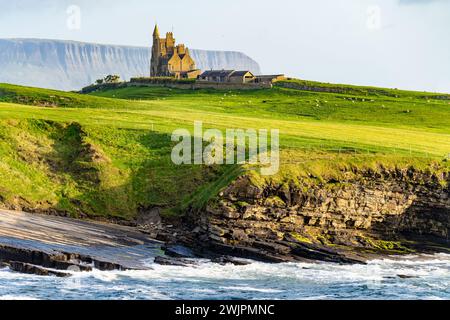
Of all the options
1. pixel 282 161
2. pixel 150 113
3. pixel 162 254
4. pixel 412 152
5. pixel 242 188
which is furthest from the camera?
pixel 150 113

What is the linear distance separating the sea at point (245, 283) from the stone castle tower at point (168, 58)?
128 meters

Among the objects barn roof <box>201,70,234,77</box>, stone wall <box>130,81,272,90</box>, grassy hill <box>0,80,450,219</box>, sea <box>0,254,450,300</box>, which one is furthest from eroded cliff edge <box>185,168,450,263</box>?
barn roof <box>201,70,234,77</box>

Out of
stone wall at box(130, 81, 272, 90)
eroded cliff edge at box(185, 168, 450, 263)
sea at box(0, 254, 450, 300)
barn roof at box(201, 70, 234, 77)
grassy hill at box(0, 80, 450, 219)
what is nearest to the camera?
sea at box(0, 254, 450, 300)

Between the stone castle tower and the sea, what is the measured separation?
420ft

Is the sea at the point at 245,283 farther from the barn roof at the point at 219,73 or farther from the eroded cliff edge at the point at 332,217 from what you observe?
the barn roof at the point at 219,73

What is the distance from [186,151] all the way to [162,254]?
820 inches

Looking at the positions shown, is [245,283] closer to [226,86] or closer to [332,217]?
[332,217]

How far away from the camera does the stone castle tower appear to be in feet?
620

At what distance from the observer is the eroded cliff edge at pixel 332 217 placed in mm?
64250

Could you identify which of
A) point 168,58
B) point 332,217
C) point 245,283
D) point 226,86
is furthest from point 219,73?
point 245,283

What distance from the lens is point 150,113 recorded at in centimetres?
10100

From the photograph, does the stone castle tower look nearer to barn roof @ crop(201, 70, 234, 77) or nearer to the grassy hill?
barn roof @ crop(201, 70, 234, 77)
